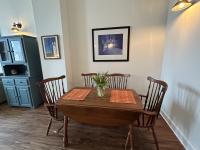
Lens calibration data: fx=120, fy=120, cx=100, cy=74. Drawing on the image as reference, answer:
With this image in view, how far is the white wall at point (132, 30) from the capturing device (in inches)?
99.3

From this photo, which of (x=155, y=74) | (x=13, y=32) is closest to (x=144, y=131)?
(x=155, y=74)

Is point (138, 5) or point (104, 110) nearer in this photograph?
point (104, 110)

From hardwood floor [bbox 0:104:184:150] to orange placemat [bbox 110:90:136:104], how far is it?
714mm

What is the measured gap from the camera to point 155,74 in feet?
9.05

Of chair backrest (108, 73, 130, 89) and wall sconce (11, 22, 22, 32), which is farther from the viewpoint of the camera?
wall sconce (11, 22, 22, 32)

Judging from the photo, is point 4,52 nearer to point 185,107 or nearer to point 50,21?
point 50,21

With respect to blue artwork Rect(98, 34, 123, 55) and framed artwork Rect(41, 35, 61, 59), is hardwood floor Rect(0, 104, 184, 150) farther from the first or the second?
blue artwork Rect(98, 34, 123, 55)

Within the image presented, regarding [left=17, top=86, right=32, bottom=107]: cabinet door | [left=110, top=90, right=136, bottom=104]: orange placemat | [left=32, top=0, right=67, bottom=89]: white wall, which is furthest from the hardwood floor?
[left=32, top=0, right=67, bottom=89]: white wall

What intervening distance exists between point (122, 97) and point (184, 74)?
40.9 inches

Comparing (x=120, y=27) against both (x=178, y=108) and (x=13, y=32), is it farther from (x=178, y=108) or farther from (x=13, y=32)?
(x=13, y=32)

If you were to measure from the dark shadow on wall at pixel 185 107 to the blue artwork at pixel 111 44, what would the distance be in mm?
Answer: 1398

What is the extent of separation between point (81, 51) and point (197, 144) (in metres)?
2.68

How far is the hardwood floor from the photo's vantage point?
1.81 meters

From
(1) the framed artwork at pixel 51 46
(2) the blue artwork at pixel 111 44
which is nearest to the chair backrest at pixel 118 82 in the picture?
(2) the blue artwork at pixel 111 44
